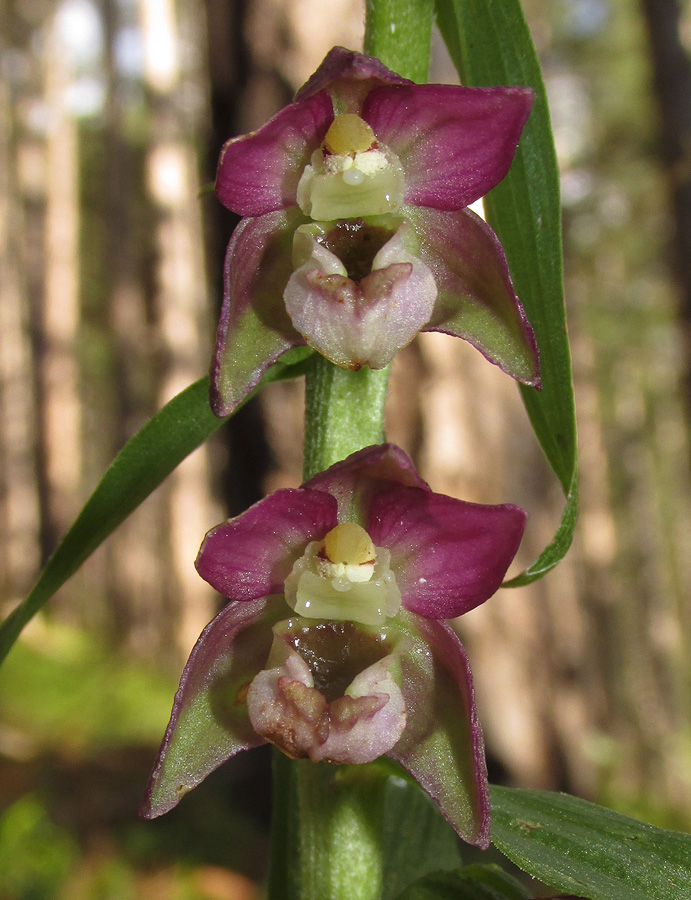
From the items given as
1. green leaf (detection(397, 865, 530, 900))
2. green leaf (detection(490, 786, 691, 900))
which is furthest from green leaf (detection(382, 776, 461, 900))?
green leaf (detection(490, 786, 691, 900))

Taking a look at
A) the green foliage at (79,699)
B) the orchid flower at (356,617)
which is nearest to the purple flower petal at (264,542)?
the orchid flower at (356,617)

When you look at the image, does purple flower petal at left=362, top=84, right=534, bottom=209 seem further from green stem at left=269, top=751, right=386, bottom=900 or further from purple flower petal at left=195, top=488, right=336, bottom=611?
green stem at left=269, top=751, right=386, bottom=900

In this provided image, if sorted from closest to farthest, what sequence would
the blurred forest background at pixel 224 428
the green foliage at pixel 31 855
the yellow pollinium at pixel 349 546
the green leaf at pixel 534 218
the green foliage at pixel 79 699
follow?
the yellow pollinium at pixel 349 546, the green leaf at pixel 534 218, the blurred forest background at pixel 224 428, the green foliage at pixel 31 855, the green foliage at pixel 79 699

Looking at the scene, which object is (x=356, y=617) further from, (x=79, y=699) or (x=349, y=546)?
(x=79, y=699)

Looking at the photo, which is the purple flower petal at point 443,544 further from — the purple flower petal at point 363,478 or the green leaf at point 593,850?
the green leaf at point 593,850

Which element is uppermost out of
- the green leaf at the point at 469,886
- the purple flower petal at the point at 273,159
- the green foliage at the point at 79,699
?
the purple flower petal at the point at 273,159

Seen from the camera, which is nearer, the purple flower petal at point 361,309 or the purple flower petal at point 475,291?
the purple flower petal at point 361,309

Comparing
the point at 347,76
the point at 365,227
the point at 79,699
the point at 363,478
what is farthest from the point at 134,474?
the point at 79,699
